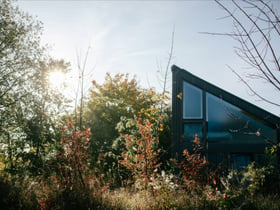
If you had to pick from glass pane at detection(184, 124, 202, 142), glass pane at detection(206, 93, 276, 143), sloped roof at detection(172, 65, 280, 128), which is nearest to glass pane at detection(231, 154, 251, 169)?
glass pane at detection(206, 93, 276, 143)

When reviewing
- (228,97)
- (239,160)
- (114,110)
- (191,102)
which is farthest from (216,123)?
(114,110)

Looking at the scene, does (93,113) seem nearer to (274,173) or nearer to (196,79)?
(196,79)

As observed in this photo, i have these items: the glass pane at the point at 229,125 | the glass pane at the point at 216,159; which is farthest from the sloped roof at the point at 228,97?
the glass pane at the point at 216,159

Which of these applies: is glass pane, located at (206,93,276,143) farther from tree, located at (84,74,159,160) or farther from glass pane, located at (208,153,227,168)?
tree, located at (84,74,159,160)

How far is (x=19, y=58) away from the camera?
504 inches

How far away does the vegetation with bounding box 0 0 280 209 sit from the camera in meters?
5.09

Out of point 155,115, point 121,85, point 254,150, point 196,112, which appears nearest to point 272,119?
point 254,150

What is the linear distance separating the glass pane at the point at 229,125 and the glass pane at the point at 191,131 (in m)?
0.39

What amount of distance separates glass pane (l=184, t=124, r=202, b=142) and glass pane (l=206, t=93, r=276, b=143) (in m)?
0.39

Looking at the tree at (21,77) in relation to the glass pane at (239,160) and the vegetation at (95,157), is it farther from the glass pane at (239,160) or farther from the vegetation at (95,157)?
the glass pane at (239,160)

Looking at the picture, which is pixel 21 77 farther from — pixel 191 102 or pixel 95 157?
pixel 191 102

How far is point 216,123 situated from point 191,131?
1059 millimetres

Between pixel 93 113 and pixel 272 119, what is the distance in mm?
8058

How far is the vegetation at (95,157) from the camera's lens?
200 inches
